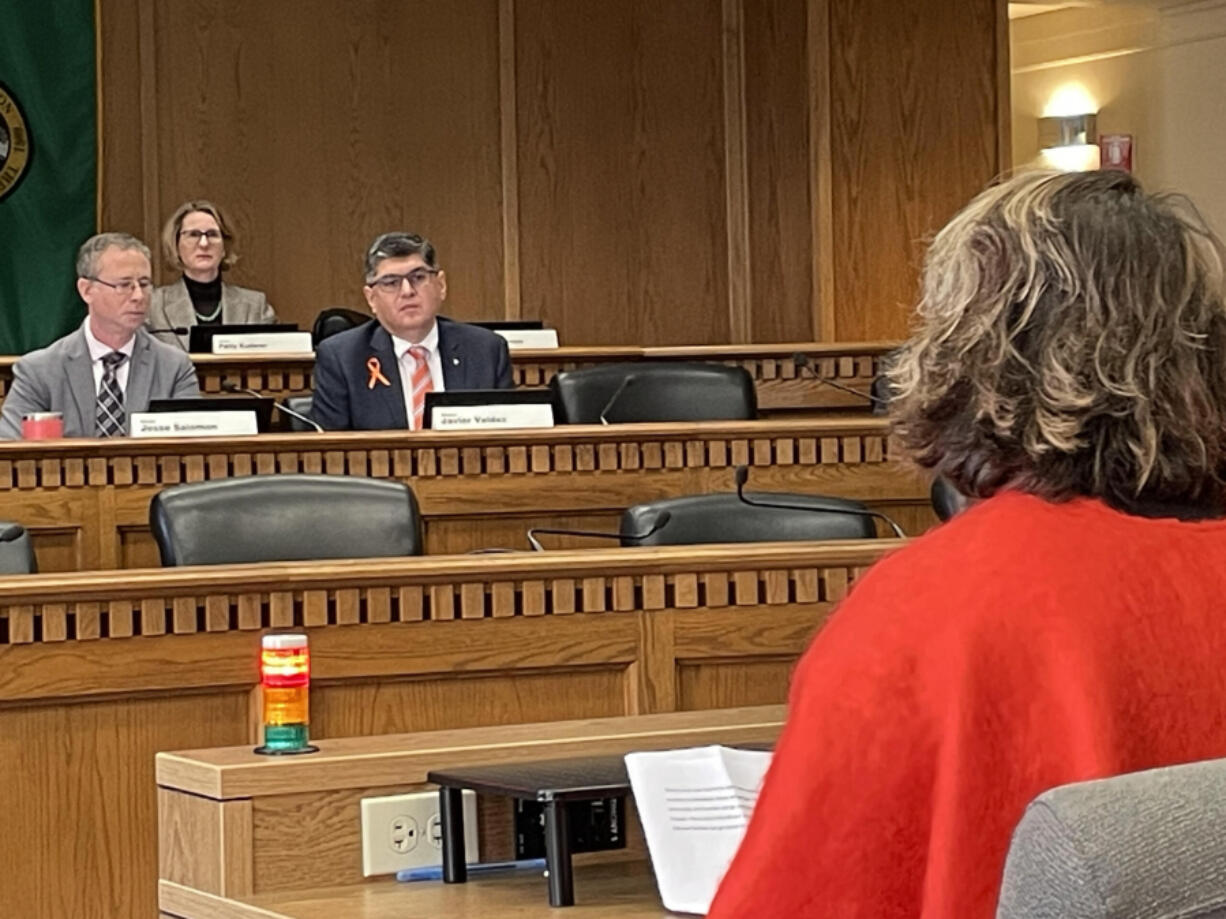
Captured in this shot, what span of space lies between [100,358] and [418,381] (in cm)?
87

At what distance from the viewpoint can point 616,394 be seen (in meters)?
5.57

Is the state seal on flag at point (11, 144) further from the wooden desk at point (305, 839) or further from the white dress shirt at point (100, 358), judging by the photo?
the wooden desk at point (305, 839)

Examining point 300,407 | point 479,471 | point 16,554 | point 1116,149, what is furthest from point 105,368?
point 1116,149

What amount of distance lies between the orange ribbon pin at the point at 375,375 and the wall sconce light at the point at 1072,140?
531 centimetres

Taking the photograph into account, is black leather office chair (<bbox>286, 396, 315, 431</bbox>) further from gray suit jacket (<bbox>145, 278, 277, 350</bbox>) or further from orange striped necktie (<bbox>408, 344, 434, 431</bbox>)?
gray suit jacket (<bbox>145, 278, 277, 350</bbox>)

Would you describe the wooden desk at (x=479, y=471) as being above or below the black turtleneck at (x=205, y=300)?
below

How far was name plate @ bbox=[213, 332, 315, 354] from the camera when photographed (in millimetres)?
6895

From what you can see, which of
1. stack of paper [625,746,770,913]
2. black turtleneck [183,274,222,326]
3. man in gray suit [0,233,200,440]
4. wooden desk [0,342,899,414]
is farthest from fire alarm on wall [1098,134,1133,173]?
stack of paper [625,746,770,913]

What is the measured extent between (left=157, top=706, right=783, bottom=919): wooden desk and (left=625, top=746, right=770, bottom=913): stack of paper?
122mm

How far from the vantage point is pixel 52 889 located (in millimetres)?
2664

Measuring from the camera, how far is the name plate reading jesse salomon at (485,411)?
5121mm

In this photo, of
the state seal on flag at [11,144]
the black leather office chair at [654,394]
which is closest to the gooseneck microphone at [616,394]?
the black leather office chair at [654,394]

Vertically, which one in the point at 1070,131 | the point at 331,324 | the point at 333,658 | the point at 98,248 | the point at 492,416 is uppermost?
the point at 1070,131

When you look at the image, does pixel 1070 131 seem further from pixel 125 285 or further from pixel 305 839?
pixel 305 839
